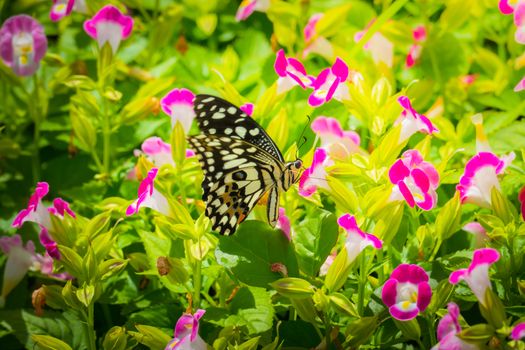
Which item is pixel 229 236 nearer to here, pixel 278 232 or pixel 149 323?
pixel 278 232

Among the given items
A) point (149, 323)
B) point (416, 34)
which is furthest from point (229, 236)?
point (416, 34)

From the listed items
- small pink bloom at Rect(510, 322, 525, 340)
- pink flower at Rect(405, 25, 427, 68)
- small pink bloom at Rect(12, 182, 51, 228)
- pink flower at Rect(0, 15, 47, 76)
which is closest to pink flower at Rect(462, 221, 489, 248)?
small pink bloom at Rect(510, 322, 525, 340)

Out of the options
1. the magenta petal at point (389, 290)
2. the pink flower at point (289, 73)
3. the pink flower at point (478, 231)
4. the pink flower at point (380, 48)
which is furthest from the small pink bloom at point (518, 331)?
the pink flower at point (380, 48)

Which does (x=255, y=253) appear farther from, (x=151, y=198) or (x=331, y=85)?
(x=331, y=85)

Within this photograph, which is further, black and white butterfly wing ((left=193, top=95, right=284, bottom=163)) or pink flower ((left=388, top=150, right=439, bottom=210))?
black and white butterfly wing ((left=193, top=95, right=284, bottom=163))

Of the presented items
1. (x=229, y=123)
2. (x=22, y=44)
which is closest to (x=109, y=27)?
(x=22, y=44)

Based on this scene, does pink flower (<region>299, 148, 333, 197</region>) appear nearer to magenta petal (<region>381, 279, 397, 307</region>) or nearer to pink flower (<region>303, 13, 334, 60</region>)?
magenta petal (<region>381, 279, 397, 307</region>)
